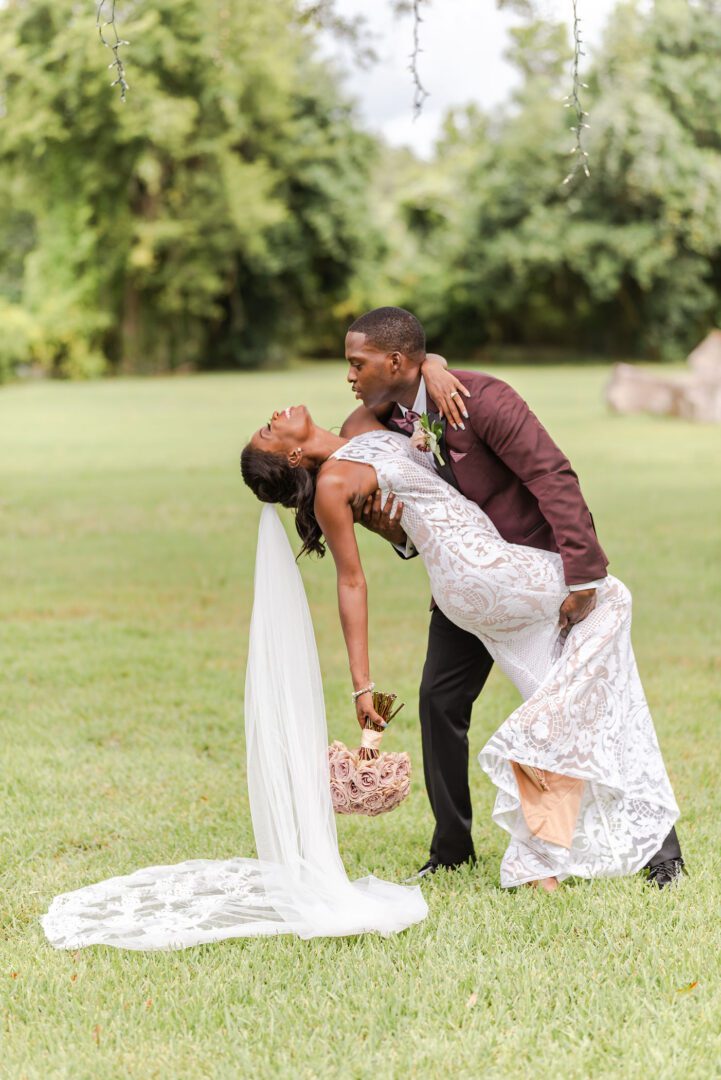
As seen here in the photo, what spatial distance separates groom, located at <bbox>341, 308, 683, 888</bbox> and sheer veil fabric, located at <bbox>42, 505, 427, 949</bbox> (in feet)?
Result: 1.31

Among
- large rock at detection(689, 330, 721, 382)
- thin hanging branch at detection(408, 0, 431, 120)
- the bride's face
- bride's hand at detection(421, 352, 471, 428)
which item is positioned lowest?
large rock at detection(689, 330, 721, 382)

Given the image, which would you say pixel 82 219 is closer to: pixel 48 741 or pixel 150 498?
pixel 150 498

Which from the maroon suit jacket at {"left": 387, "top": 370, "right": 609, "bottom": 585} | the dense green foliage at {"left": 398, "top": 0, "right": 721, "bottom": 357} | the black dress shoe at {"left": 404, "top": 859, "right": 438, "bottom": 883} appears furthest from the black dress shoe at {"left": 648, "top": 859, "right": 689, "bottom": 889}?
the dense green foliage at {"left": 398, "top": 0, "right": 721, "bottom": 357}

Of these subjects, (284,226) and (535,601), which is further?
(284,226)

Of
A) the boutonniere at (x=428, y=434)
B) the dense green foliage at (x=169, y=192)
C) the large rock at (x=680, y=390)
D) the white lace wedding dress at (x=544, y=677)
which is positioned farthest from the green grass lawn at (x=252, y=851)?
the dense green foliage at (x=169, y=192)

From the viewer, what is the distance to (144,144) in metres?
38.1

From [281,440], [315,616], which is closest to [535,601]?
[281,440]

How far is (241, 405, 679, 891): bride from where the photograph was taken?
3.94 m

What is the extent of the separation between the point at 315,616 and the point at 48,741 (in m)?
3.45

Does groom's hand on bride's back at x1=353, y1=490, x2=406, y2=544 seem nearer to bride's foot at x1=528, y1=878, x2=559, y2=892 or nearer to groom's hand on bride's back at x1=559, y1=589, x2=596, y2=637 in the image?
groom's hand on bride's back at x1=559, y1=589, x2=596, y2=637

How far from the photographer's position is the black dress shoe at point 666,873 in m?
4.19

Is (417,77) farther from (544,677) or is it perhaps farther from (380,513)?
(544,677)

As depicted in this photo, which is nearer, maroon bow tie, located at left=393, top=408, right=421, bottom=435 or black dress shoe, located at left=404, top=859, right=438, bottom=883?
maroon bow tie, located at left=393, top=408, right=421, bottom=435

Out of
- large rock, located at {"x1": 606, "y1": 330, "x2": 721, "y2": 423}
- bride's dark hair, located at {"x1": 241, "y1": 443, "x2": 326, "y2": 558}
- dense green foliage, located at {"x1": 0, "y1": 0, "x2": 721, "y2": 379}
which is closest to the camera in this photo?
bride's dark hair, located at {"x1": 241, "y1": 443, "x2": 326, "y2": 558}
